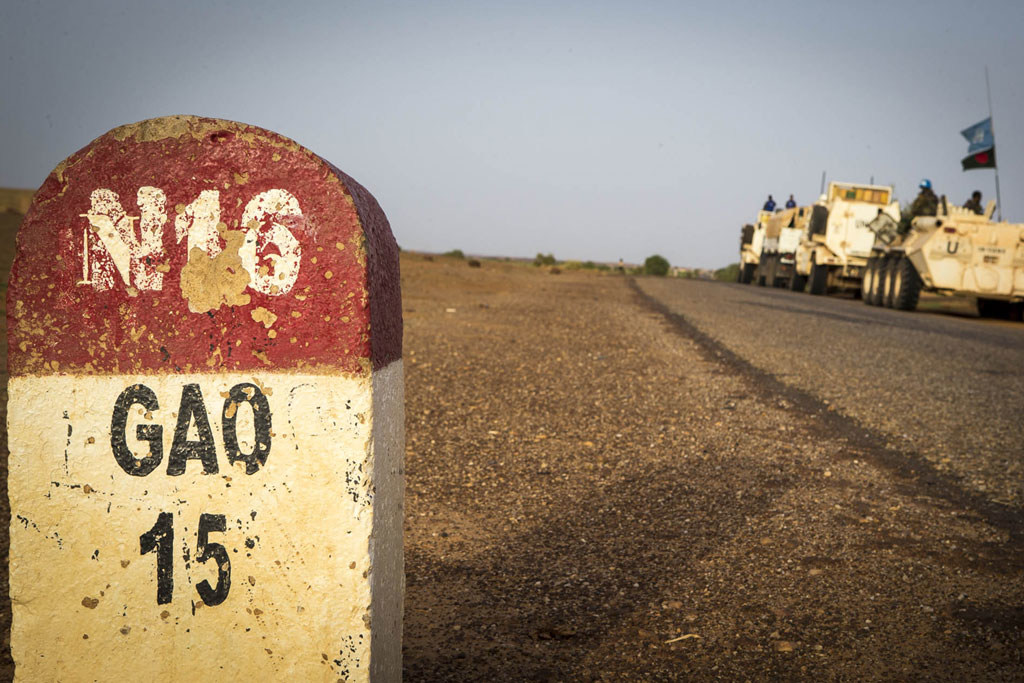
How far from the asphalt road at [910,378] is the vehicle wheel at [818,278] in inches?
321

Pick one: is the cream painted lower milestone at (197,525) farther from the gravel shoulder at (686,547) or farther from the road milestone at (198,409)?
the gravel shoulder at (686,547)

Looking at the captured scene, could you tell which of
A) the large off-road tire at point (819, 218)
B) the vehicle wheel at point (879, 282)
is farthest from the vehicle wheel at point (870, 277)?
the large off-road tire at point (819, 218)

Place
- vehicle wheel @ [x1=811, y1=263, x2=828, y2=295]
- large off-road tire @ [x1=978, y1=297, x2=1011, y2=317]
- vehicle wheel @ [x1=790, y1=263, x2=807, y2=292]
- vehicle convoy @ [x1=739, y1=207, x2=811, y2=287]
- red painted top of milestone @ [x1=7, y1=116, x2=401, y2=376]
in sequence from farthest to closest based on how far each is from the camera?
vehicle convoy @ [x1=739, y1=207, x2=811, y2=287]
vehicle wheel @ [x1=790, y1=263, x2=807, y2=292]
vehicle wheel @ [x1=811, y1=263, x2=828, y2=295]
large off-road tire @ [x1=978, y1=297, x2=1011, y2=317]
red painted top of milestone @ [x1=7, y1=116, x2=401, y2=376]

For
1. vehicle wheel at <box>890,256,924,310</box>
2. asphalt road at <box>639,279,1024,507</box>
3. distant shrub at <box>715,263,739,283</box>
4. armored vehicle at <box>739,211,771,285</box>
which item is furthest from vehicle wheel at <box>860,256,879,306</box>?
distant shrub at <box>715,263,739,283</box>

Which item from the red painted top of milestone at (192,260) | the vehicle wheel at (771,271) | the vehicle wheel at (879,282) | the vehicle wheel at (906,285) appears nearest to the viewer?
the red painted top of milestone at (192,260)

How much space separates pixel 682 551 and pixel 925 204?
15.8 m

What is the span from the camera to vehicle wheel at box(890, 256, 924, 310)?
1469 centimetres

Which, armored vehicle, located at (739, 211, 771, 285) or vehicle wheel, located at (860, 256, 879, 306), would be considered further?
armored vehicle, located at (739, 211, 771, 285)

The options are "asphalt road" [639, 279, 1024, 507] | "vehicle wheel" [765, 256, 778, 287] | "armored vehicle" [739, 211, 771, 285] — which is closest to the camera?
"asphalt road" [639, 279, 1024, 507]

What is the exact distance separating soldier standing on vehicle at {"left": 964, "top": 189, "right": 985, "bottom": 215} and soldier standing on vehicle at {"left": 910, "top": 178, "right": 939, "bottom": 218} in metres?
0.56

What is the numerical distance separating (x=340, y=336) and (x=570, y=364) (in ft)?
17.4

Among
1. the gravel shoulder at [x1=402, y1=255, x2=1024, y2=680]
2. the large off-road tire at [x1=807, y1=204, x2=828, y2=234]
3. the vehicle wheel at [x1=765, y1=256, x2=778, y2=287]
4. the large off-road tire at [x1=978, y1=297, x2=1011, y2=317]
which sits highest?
the large off-road tire at [x1=807, y1=204, x2=828, y2=234]

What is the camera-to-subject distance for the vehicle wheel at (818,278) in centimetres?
2055

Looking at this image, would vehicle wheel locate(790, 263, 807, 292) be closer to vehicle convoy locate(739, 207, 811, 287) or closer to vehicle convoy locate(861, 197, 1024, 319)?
vehicle convoy locate(739, 207, 811, 287)
